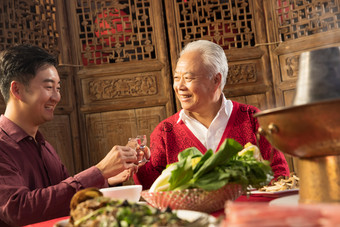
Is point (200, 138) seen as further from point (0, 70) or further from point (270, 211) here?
point (270, 211)

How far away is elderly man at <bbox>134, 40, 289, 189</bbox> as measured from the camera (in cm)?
246

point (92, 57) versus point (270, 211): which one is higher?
point (92, 57)

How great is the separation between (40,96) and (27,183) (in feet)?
1.35

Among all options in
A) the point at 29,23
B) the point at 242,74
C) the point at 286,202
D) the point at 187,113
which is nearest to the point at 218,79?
the point at 187,113

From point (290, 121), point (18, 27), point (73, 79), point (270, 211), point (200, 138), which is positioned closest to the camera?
point (270, 211)

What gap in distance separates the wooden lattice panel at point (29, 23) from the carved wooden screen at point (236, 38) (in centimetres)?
101

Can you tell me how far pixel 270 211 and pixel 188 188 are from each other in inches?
23.3

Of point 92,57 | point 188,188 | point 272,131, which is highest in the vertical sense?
point 92,57

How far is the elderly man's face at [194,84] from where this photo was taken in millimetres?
2520

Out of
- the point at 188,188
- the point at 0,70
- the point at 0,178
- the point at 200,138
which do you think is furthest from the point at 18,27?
the point at 188,188

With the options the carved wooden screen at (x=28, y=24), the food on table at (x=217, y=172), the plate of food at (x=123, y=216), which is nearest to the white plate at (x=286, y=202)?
the food on table at (x=217, y=172)

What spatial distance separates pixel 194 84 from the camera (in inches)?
99.6

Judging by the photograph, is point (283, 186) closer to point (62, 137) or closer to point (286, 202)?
point (286, 202)

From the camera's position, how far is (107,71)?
363cm
